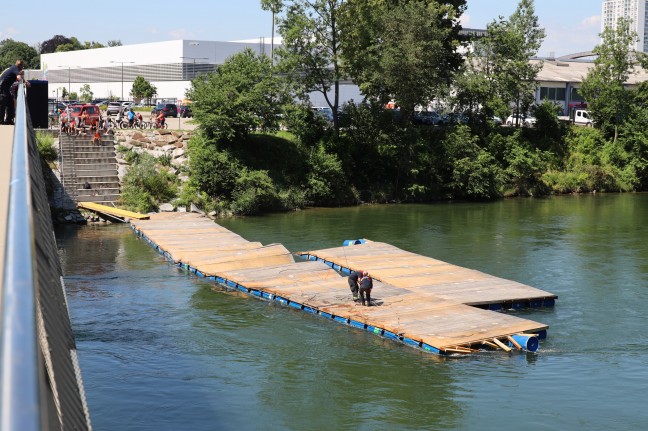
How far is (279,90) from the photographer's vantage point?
51.7m

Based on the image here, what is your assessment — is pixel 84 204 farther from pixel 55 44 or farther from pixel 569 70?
pixel 55 44

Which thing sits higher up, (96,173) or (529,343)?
(96,173)

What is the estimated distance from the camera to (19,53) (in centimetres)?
14600

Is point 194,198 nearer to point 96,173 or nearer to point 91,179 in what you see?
point 96,173

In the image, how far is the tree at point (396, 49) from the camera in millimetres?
53281

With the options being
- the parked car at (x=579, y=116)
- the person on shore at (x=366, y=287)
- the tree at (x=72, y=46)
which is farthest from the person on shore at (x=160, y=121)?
the tree at (x=72, y=46)

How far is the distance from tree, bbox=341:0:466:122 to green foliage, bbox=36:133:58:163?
19.8 m

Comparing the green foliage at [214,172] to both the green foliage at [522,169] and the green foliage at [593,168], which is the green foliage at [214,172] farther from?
the green foliage at [593,168]

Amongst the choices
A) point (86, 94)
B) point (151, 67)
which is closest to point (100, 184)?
point (86, 94)

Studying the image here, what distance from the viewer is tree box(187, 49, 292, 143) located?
49.3 meters

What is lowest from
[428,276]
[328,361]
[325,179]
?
[328,361]

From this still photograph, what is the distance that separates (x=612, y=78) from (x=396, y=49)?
21.0 metres

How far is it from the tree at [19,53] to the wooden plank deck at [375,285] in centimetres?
11684

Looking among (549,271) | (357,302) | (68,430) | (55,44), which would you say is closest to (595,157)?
(549,271)
